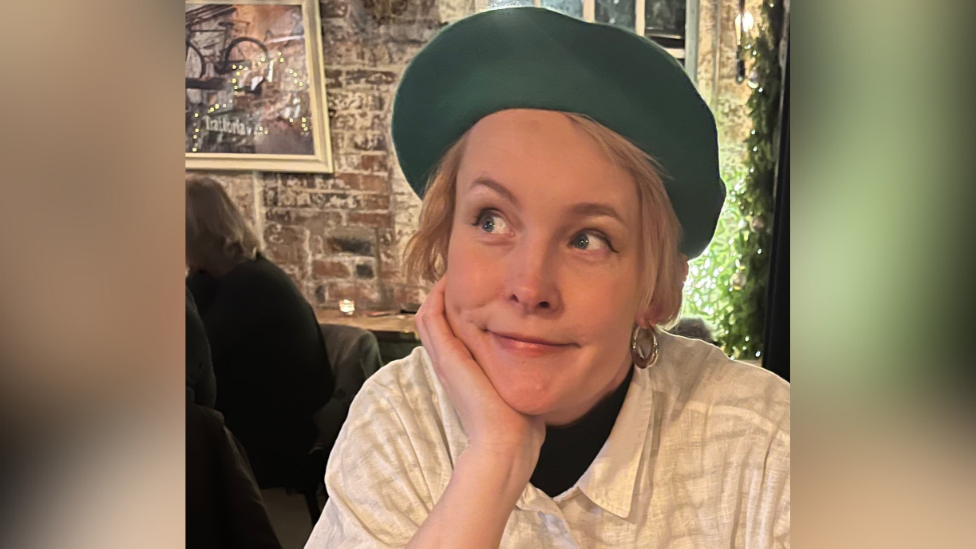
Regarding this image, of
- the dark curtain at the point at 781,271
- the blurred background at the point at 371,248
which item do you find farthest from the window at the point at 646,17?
the dark curtain at the point at 781,271

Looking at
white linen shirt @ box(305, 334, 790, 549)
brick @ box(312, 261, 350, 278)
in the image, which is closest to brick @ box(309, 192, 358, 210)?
brick @ box(312, 261, 350, 278)

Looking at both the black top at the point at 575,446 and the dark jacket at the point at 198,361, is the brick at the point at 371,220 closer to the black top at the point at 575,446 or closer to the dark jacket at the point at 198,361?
the dark jacket at the point at 198,361

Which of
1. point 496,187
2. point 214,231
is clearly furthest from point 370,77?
point 214,231

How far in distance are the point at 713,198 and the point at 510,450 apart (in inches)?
23.6

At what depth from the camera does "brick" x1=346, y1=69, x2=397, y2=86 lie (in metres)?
1.26

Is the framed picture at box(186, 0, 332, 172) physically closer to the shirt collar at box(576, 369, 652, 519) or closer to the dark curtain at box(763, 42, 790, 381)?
the shirt collar at box(576, 369, 652, 519)

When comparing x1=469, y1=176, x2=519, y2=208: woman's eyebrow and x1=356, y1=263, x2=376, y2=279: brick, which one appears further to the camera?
x1=356, y1=263, x2=376, y2=279: brick

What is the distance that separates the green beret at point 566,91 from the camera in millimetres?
1188

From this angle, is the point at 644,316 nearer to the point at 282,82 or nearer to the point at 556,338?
the point at 556,338

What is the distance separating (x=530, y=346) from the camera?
3.95ft

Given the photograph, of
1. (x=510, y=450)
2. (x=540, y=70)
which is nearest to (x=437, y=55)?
(x=540, y=70)
